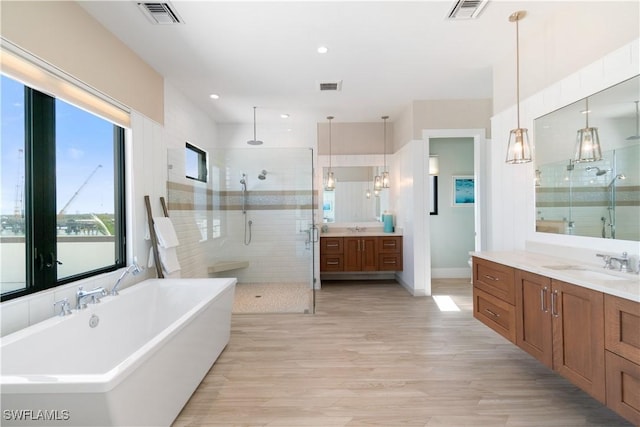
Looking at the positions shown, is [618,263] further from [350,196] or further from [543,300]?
[350,196]

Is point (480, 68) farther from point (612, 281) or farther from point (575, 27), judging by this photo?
point (612, 281)

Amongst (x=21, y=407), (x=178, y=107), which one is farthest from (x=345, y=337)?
(x=178, y=107)

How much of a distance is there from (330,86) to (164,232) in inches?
98.7

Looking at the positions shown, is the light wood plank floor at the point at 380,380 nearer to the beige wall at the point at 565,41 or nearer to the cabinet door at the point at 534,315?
the cabinet door at the point at 534,315

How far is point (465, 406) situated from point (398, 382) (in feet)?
1.48

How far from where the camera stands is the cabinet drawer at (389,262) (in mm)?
5031

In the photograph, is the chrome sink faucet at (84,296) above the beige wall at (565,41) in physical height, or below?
below

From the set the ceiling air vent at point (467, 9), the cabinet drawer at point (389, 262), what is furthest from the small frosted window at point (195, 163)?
the ceiling air vent at point (467, 9)

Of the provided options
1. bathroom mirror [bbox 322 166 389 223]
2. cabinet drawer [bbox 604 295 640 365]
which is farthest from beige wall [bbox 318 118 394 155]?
cabinet drawer [bbox 604 295 640 365]

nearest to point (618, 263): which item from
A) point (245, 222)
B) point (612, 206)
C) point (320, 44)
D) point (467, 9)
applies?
point (612, 206)

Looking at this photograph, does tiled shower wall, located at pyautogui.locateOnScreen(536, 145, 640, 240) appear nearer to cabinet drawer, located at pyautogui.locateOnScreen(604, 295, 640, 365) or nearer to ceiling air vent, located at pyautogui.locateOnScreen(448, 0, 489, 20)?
cabinet drawer, located at pyautogui.locateOnScreen(604, 295, 640, 365)

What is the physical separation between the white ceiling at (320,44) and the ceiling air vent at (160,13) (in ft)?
0.19

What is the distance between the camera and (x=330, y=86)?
12.3ft

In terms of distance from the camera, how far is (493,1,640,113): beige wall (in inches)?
75.2
